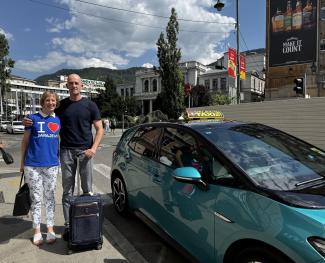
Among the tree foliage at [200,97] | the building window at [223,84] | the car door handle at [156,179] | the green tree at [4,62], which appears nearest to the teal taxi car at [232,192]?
the car door handle at [156,179]

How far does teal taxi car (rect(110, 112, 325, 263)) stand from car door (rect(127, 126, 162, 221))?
13 mm

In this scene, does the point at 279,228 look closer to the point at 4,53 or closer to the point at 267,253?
the point at 267,253

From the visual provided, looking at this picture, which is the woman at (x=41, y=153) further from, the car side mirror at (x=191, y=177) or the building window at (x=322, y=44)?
the building window at (x=322, y=44)

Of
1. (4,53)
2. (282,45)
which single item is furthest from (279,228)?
(282,45)

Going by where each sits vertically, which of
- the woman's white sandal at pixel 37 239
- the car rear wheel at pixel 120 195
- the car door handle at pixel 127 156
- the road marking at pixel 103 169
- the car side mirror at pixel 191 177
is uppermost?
the car side mirror at pixel 191 177

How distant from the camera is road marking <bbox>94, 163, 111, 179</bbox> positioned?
10.1 m

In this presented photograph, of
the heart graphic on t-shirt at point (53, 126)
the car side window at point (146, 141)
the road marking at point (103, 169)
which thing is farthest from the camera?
the road marking at point (103, 169)

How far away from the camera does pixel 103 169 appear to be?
11148 millimetres

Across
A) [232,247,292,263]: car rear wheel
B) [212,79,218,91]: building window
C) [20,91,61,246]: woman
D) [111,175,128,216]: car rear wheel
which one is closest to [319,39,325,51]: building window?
[111,175,128,216]: car rear wheel

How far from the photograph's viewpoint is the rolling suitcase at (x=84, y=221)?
13.7ft

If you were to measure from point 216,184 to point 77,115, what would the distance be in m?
2.12

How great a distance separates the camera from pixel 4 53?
41.0m

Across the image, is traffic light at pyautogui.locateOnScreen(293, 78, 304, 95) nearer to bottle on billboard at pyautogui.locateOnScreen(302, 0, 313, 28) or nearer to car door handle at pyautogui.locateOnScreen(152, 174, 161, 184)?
car door handle at pyautogui.locateOnScreen(152, 174, 161, 184)

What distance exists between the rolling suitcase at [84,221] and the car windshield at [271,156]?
1.56 metres
